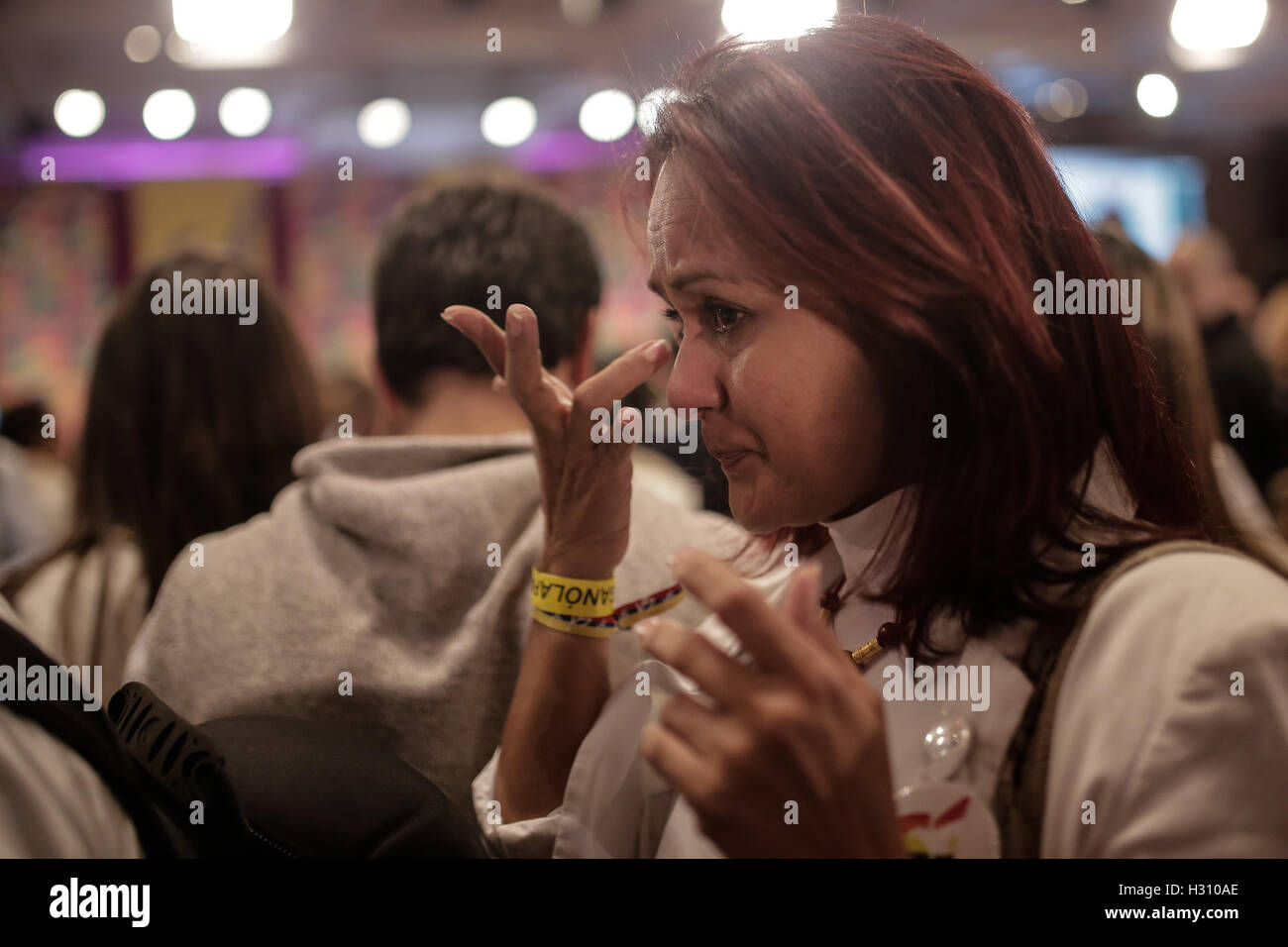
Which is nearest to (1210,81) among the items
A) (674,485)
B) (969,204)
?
(674,485)

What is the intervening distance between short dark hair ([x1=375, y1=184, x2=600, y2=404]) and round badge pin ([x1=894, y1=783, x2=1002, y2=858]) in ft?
2.64

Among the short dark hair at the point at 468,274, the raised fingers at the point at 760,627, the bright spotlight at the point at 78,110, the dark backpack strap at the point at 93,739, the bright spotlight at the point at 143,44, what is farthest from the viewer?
the bright spotlight at the point at 78,110

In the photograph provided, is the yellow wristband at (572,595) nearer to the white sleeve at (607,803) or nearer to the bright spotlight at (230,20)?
the white sleeve at (607,803)

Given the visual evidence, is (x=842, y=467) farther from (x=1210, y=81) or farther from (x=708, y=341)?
(x=1210, y=81)

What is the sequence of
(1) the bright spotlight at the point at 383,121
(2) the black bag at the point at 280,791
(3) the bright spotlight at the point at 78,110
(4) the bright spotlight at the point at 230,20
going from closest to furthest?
1. (2) the black bag at the point at 280,791
2. (4) the bright spotlight at the point at 230,20
3. (3) the bright spotlight at the point at 78,110
4. (1) the bright spotlight at the point at 383,121

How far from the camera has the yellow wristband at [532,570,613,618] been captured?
1168mm

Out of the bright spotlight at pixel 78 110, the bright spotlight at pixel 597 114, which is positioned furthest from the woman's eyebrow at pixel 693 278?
the bright spotlight at pixel 78 110

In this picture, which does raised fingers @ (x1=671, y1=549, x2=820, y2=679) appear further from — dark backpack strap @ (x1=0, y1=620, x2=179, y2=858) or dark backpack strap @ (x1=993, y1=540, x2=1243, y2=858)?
dark backpack strap @ (x1=0, y1=620, x2=179, y2=858)

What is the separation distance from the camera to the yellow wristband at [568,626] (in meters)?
1.17

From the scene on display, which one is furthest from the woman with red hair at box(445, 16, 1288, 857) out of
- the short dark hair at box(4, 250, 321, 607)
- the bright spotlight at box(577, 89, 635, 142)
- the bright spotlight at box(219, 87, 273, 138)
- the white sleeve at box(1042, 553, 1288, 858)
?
the bright spotlight at box(219, 87, 273, 138)

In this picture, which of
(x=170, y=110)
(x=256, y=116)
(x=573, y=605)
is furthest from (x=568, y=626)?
(x=170, y=110)

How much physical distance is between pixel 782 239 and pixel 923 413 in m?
0.19

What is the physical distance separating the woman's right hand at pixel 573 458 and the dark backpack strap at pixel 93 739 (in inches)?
18.1

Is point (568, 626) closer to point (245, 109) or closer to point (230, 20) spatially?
point (230, 20)
